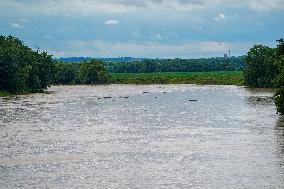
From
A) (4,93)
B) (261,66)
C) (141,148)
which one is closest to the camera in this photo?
(141,148)

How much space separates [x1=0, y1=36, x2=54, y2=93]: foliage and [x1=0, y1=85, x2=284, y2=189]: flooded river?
25.5m

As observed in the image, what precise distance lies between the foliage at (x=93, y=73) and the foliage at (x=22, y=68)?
95.2 feet

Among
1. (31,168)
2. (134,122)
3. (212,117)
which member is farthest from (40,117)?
(31,168)

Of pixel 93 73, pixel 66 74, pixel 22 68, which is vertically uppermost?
pixel 22 68

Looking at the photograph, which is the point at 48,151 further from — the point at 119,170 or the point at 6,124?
the point at 6,124

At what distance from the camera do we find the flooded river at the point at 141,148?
23.8 meters

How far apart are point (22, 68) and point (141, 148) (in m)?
54.5

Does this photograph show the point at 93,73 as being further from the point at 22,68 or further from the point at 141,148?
the point at 141,148

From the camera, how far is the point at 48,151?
31406 mm

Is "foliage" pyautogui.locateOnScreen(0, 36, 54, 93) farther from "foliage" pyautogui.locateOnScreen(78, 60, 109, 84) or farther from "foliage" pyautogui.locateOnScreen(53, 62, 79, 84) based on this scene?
"foliage" pyautogui.locateOnScreen(53, 62, 79, 84)

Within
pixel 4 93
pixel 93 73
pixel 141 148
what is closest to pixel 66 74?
pixel 93 73

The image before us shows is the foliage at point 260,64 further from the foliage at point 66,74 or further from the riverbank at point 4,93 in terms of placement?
the foliage at point 66,74

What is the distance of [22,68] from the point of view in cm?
8356

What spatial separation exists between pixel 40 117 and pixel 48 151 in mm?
19663
